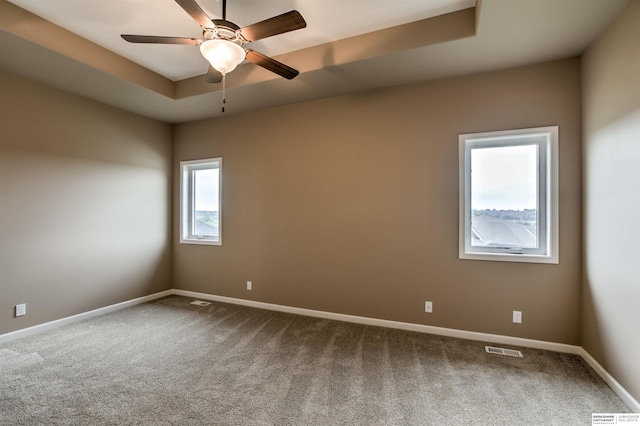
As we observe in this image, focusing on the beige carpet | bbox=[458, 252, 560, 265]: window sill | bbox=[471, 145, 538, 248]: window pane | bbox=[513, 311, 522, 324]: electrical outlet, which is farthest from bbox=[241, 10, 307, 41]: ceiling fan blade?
bbox=[513, 311, 522, 324]: electrical outlet

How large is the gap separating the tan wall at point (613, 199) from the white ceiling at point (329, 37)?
28 centimetres

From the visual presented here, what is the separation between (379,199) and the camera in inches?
128

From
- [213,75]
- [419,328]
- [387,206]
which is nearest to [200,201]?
[213,75]

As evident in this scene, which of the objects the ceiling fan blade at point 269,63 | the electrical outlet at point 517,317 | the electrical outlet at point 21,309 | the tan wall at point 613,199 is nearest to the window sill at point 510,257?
the tan wall at point 613,199

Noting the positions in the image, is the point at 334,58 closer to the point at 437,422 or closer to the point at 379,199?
the point at 379,199

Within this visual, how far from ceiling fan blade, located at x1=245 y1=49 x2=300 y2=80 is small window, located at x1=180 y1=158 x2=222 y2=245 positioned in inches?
91.5

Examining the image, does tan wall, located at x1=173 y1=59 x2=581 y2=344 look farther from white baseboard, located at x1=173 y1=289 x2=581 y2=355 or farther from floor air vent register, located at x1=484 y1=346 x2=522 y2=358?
floor air vent register, located at x1=484 y1=346 x2=522 y2=358

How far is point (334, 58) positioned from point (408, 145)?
119 centimetres

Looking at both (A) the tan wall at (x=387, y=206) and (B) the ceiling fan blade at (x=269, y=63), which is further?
(A) the tan wall at (x=387, y=206)

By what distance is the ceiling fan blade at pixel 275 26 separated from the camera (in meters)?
1.69

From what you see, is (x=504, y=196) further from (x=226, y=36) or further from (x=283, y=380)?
(x=226, y=36)

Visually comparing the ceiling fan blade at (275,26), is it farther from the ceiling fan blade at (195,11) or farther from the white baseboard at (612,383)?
the white baseboard at (612,383)

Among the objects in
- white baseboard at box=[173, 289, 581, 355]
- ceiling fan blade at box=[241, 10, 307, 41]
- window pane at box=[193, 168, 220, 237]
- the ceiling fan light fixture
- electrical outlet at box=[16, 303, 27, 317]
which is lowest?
white baseboard at box=[173, 289, 581, 355]

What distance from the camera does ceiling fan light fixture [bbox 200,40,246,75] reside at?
189cm
